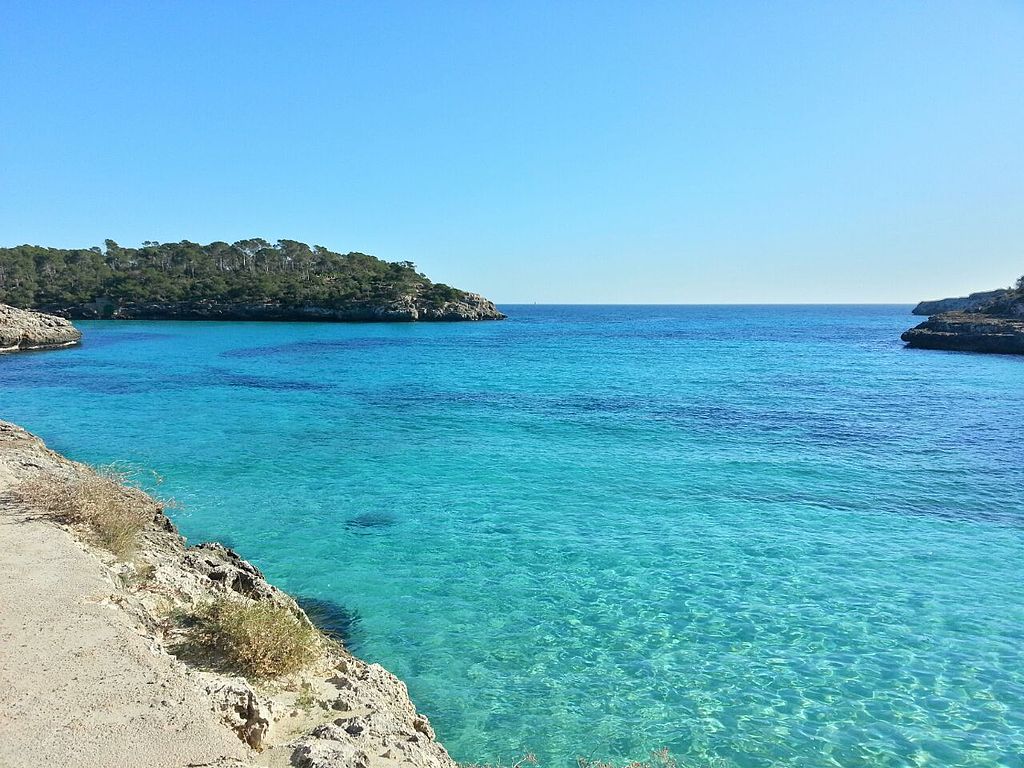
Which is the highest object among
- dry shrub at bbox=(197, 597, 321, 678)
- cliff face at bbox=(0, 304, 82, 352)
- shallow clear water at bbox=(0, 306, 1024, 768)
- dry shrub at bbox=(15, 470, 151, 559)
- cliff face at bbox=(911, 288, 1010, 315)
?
cliff face at bbox=(911, 288, 1010, 315)

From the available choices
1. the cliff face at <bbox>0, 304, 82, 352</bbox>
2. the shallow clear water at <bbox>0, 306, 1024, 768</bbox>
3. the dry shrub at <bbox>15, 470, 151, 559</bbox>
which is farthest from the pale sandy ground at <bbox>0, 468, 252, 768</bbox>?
the cliff face at <bbox>0, 304, 82, 352</bbox>

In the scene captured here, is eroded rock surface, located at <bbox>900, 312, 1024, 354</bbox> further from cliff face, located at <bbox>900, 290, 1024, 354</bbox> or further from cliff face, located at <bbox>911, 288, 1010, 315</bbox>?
cliff face, located at <bbox>911, 288, 1010, 315</bbox>

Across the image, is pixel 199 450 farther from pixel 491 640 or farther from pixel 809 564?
pixel 809 564

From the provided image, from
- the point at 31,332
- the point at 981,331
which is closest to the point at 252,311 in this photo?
the point at 31,332

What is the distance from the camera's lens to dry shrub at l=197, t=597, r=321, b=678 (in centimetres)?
582

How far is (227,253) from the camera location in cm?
14075

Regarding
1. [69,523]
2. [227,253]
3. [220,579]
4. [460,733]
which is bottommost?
[460,733]

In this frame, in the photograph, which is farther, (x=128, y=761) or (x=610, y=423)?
(x=610, y=423)

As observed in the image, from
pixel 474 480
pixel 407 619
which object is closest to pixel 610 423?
pixel 474 480

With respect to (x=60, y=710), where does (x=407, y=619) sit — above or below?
below

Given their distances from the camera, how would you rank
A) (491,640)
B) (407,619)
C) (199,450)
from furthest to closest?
(199,450) → (407,619) → (491,640)

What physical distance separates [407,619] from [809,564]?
7119mm

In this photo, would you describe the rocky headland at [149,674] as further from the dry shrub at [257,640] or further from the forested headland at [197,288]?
the forested headland at [197,288]

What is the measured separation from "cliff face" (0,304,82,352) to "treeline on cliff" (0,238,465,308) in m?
49.6
